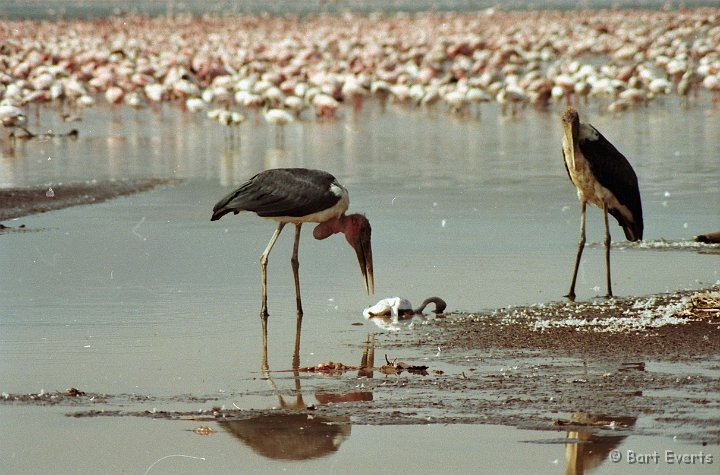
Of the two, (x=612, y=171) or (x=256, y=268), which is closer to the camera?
(x=612, y=171)

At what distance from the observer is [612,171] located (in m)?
9.91

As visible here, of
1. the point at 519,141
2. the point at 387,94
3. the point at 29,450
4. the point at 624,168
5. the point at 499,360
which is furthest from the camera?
the point at 387,94

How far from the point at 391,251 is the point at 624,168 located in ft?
7.35

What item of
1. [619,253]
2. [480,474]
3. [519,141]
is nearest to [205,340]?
[480,474]

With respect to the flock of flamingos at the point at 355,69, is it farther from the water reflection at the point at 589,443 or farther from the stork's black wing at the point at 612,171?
the water reflection at the point at 589,443

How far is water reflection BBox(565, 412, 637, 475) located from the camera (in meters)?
5.44

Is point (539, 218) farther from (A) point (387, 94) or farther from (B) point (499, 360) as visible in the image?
(A) point (387, 94)

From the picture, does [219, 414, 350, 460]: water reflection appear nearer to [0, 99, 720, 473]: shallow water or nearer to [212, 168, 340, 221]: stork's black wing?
[0, 99, 720, 473]: shallow water

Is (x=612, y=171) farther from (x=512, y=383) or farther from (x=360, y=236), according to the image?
(x=512, y=383)

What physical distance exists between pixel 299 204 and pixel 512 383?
263 cm

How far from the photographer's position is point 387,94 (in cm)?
3253

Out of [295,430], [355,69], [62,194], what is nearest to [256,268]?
[295,430]

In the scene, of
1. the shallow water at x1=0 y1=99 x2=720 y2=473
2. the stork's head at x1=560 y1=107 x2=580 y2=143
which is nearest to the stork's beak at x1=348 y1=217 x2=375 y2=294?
the shallow water at x1=0 y1=99 x2=720 y2=473

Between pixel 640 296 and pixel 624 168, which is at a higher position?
pixel 624 168
